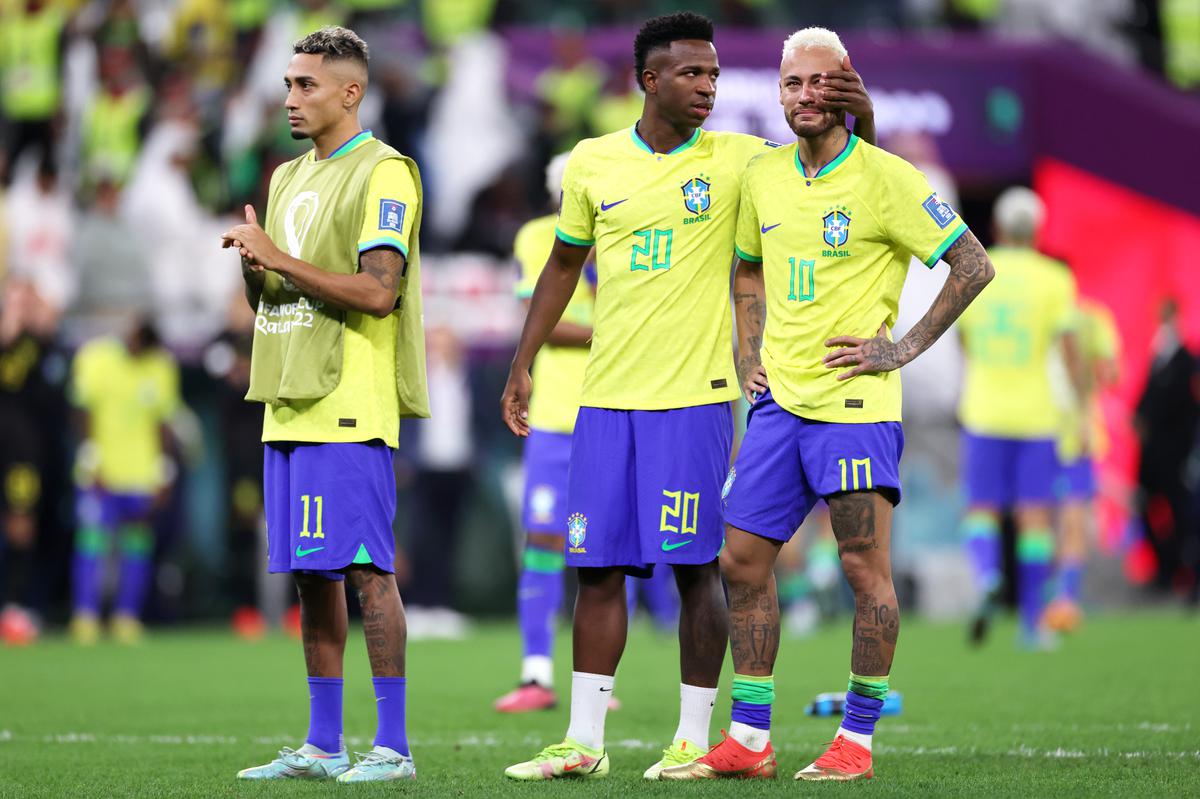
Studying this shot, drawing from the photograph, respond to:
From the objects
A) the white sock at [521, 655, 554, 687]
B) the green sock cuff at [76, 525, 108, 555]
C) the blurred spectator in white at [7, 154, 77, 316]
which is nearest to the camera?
the white sock at [521, 655, 554, 687]

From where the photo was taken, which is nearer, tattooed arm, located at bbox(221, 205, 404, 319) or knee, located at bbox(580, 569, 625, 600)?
tattooed arm, located at bbox(221, 205, 404, 319)

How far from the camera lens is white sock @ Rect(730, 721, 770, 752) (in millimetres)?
5863

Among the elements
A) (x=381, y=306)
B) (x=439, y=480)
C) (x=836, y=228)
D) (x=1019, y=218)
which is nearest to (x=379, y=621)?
(x=381, y=306)

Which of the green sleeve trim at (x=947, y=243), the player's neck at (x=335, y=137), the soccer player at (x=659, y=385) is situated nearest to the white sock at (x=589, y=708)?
the soccer player at (x=659, y=385)

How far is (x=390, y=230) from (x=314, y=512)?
0.94 m

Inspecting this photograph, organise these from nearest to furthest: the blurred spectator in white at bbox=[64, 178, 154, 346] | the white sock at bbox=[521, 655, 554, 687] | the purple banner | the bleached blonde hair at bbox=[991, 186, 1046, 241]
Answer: the white sock at bbox=[521, 655, 554, 687] < the bleached blonde hair at bbox=[991, 186, 1046, 241] < the blurred spectator in white at bbox=[64, 178, 154, 346] < the purple banner

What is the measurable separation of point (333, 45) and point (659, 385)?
5.15 feet

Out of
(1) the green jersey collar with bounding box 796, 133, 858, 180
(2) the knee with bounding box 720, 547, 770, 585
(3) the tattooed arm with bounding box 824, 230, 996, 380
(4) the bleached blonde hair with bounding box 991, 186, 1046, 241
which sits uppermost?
(4) the bleached blonde hair with bounding box 991, 186, 1046, 241

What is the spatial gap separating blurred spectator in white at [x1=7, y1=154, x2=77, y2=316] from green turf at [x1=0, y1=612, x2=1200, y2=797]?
140 inches

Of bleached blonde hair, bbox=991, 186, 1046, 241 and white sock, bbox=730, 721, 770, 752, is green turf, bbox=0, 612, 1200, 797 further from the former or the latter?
bleached blonde hair, bbox=991, 186, 1046, 241

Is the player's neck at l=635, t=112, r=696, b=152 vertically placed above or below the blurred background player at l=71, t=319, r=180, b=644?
above

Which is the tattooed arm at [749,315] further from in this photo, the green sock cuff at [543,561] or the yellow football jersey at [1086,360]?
the yellow football jersey at [1086,360]

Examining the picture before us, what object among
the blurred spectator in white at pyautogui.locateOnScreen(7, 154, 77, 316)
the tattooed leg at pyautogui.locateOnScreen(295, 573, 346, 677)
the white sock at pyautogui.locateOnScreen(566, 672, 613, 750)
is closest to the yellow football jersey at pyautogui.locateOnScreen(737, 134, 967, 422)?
the white sock at pyautogui.locateOnScreen(566, 672, 613, 750)

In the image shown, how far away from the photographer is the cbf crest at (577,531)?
6.04 m
